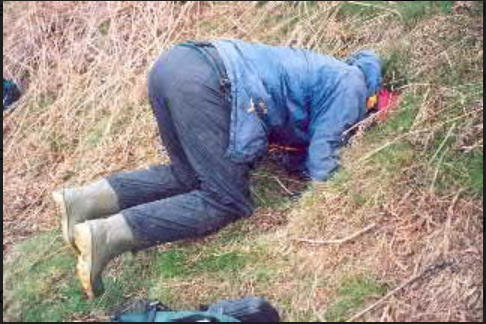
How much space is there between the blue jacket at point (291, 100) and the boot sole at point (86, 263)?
0.81 m

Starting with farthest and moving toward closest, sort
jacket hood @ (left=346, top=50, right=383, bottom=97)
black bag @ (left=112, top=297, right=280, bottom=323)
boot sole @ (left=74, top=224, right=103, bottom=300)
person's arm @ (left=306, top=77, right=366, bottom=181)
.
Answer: jacket hood @ (left=346, top=50, right=383, bottom=97)
person's arm @ (left=306, top=77, right=366, bottom=181)
boot sole @ (left=74, top=224, right=103, bottom=300)
black bag @ (left=112, top=297, right=280, bottom=323)

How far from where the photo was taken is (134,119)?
5137 millimetres

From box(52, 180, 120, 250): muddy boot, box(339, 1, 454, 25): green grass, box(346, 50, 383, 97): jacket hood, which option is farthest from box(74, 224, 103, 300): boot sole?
box(339, 1, 454, 25): green grass

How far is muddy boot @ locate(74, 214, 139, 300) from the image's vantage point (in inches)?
142

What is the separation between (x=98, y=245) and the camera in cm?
363

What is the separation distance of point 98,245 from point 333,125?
1.34 meters

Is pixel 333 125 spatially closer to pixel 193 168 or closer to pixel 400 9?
pixel 193 168

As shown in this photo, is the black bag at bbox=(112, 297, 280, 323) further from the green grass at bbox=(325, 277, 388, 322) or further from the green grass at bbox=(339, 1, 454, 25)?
the green grass at bbox=(339, 1, 454, 25)

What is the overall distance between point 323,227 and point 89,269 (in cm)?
115

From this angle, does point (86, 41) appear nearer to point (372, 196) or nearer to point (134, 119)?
point (134, 119)

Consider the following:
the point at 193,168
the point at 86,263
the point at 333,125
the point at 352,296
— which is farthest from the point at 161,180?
the point at 352,296

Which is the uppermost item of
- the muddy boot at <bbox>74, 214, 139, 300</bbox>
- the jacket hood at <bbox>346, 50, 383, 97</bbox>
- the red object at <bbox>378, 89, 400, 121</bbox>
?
the jacket hood at <bbox>346, 50, 383, 97</bbox>

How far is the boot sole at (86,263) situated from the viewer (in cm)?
360

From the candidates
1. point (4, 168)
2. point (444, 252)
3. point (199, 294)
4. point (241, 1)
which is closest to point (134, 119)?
point (4, 168)
